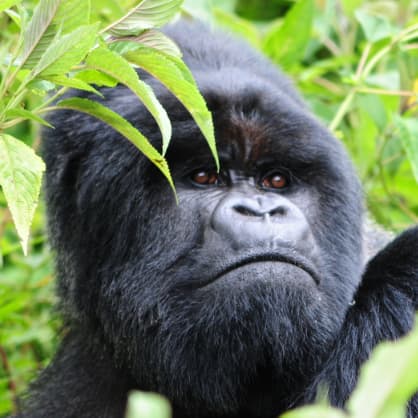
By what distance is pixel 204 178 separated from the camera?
8.70 ft

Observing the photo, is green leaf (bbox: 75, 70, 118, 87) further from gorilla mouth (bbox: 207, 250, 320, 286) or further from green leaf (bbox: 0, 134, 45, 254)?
gorilla mouth (bbox: 207, 250, 320, 286)

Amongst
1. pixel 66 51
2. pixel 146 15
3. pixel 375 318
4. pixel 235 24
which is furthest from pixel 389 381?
pixel 235 24

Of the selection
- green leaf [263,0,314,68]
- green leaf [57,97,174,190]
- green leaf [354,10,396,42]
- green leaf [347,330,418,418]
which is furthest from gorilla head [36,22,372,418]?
green leaf [347,330,418,418]

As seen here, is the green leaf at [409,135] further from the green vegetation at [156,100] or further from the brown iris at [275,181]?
the brown iris at [275,181]

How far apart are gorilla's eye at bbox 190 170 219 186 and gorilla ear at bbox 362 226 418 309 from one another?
64 centimetres

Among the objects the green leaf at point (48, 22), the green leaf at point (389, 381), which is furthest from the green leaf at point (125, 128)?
the green leaf at point (389, 381)

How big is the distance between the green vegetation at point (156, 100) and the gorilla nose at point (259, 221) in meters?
0.29

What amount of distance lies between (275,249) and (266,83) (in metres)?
0.82

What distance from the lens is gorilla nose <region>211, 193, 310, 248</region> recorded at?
2.34 meters

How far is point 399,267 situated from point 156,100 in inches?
50.4

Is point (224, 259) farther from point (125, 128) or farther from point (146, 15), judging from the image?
point (146, 15)

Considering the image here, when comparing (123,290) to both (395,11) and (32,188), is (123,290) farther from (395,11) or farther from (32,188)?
(395,11)

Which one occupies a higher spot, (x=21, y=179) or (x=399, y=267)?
(x=21, y=179)

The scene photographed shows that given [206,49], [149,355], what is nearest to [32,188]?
[149,355]
